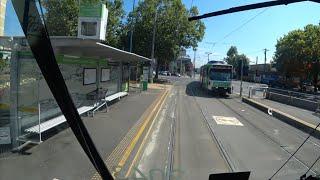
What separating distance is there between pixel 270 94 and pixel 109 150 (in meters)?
29.8

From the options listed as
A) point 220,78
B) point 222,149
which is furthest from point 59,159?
point 220,78

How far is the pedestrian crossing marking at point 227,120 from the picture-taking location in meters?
18.5

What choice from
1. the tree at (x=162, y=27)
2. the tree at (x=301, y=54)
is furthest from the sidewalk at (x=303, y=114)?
the tree at (x=301, y=54)

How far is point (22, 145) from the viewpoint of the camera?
9.65 meters

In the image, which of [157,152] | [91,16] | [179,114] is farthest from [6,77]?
[91,16]

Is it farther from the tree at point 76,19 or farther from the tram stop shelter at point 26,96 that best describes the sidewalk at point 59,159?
the tree at point 76,19

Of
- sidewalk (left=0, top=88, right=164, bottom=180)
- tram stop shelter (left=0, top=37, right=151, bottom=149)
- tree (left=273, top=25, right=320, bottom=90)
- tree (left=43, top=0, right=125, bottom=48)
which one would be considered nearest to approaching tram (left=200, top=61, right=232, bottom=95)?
tree (left=43, top=0, right=125, bottom=48)

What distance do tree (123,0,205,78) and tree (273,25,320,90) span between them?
71.9 ft

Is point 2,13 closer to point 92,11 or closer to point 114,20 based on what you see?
point 92,11

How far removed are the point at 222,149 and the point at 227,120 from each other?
7.95 m

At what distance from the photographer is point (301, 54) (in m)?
76.1

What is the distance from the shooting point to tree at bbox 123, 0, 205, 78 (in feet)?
203

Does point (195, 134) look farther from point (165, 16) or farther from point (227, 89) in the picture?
point (165, 16)

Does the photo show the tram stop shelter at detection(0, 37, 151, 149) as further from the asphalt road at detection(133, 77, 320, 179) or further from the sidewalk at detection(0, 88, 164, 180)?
the asphalt road at detection(133, 77, 320, 179)
